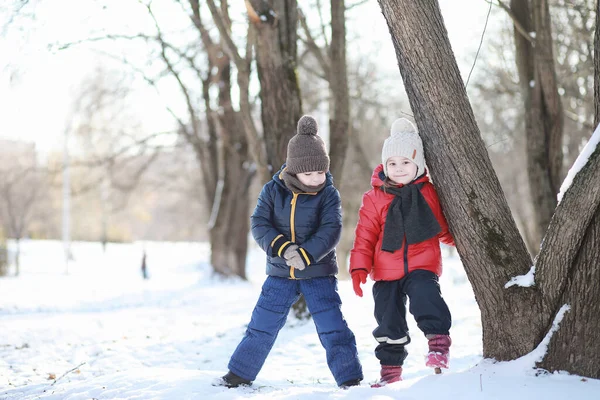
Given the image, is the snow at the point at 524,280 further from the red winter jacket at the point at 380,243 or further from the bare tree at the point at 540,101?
the bare tree at the point at 540,101

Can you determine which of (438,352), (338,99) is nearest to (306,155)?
(438,352)

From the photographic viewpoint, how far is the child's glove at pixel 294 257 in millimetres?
3492

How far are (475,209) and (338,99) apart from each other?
13.4ft

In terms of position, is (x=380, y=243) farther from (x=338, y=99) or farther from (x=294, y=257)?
(x=338, y=99)

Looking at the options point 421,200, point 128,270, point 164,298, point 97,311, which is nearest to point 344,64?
point 421,200

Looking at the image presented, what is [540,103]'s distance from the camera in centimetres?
703

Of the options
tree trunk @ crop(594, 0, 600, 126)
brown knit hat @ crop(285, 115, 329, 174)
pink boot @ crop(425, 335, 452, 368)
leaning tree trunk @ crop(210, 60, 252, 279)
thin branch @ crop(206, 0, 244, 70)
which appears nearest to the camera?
tree trunk @ crop(594, 0, 600, 126)

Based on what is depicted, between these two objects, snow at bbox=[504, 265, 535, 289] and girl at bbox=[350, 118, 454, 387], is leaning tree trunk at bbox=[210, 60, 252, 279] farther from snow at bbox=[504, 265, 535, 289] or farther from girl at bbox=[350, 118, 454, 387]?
snow at bbox=[504, 265, 535, 289]

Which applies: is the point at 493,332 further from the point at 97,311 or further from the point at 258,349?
the point at 97,311

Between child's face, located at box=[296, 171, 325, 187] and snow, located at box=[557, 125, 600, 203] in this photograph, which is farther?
child's face, located at box=[296, 171, 325, 187]

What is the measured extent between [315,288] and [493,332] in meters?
1.06

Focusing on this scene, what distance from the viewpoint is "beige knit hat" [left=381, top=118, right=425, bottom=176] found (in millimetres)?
3527

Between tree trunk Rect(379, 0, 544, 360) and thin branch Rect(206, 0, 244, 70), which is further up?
thin branch Rect(206, 0, 244, 70)

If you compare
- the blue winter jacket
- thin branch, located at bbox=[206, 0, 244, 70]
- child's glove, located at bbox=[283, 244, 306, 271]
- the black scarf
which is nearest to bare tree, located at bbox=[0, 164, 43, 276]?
thin branch, located at bbox=[206, 0, 244, 70]
